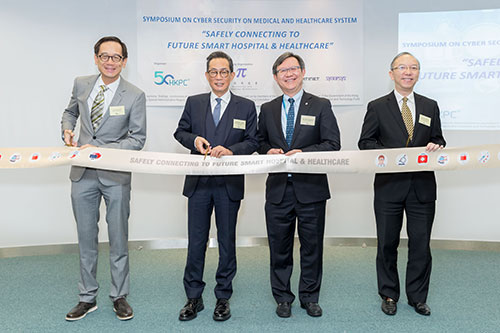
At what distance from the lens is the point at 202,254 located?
319cm

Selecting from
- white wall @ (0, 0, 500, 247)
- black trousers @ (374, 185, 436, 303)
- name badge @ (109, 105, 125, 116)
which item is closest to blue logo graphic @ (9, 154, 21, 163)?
name badge @ (109, 105, 125, 116)

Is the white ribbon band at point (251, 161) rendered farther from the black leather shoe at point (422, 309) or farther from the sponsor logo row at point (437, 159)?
the black leather shoe at point (422, 309)

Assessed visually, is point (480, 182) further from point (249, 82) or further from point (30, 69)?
point (30, 69)

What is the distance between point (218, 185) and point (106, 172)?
85cm

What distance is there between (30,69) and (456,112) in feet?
16.2

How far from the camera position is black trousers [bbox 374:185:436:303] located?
318 centimetres

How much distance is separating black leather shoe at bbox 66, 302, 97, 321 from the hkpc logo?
262cm

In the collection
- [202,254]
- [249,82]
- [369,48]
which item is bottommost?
[202,254]

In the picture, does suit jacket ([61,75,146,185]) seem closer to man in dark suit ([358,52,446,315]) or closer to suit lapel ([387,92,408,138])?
man in dark suit ([358,52,446,315])

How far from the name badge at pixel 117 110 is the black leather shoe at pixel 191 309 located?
59.2 inches

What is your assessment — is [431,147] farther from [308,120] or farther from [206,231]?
[206,231]

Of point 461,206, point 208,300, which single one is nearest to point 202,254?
point 208,300

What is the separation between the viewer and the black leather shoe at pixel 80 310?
3.12m

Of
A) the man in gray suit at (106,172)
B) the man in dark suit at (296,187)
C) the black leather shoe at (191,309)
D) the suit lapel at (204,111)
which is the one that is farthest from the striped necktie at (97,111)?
the black leather shoe at (191,309)
